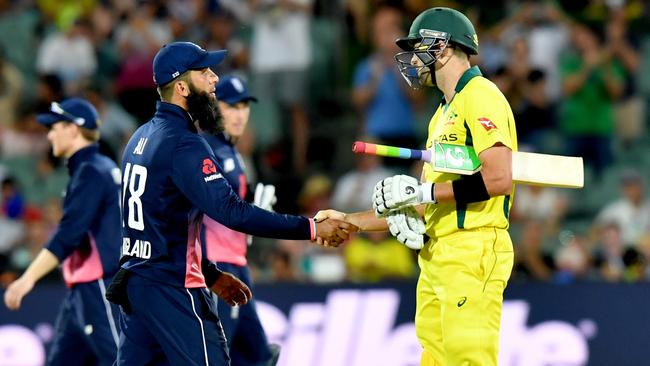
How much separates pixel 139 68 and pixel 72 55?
0.95 m

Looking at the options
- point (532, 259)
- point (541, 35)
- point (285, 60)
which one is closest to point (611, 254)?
point (532, 259)

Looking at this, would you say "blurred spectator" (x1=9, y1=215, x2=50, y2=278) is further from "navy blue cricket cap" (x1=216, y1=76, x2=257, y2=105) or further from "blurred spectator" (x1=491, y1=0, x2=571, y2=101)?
"blurred spectator" (x1=491, y1=0, x2=571, y2=101)

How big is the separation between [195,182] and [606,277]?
22.1ft

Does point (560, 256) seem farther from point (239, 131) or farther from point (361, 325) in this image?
point (239, 131)

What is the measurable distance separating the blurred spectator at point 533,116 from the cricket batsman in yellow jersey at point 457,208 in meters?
7.35

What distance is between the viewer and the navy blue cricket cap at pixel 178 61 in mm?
7309

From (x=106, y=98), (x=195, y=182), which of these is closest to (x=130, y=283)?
(x=195, y=182)

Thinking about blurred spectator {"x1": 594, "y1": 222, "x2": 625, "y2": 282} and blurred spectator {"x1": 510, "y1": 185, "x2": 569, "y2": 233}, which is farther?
blurred spectator {"x1": 510, "y1": 185, "x2": 569, "y2": 233}

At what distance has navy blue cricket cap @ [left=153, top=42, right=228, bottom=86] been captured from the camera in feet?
24.0

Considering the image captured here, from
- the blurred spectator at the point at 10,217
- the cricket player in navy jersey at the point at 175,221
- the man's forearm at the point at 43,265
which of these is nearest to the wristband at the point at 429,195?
the cricket player in navy jersey at the point at 175,221

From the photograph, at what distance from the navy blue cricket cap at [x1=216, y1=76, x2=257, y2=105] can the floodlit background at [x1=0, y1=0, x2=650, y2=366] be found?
2.68 meters

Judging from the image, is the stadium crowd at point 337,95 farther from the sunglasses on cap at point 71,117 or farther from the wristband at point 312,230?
the wristband at point 312,230

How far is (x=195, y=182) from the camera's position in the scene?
705 centimetres

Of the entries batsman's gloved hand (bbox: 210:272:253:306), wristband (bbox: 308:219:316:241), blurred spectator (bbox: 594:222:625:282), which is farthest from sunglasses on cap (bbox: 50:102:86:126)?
blurred spectator (bbox: 594:222:625:282)
